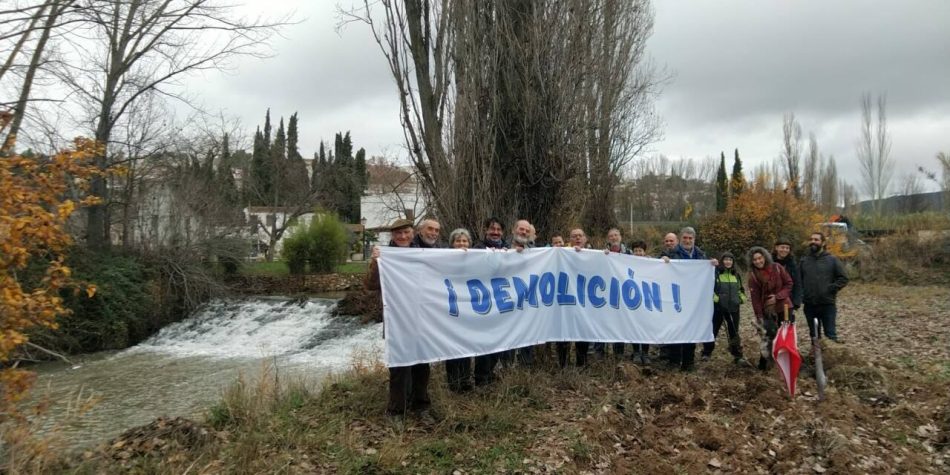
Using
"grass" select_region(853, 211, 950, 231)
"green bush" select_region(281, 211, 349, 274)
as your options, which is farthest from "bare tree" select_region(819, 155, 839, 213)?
"green bush" select_region(281, 211, 349, 274)

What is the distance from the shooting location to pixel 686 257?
7.86 metres

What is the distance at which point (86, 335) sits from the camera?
15.2 metres

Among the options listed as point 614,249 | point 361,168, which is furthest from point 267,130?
point 614,249

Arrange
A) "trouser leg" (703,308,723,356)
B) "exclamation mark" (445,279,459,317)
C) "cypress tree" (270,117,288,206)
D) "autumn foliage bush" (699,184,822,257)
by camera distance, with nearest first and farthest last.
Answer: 1. "exclamation mark" (445,279,459,317)
2. "trouser leg" (703,308,723,356)
3. "autumn foliage bush" (699,184,822,257)
4. "cypress tree" (270,117,288,206)

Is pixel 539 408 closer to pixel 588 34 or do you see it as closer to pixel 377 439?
pixel 377 439

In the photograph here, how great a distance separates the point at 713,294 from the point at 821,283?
1.94 m

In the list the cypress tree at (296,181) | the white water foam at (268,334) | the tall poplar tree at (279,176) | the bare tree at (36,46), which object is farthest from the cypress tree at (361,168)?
the bare tree at (36,46)

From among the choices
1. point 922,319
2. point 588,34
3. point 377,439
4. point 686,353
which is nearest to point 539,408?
point 377,439

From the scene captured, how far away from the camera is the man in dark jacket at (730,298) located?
24.6 feet

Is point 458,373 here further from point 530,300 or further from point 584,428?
point 584,428

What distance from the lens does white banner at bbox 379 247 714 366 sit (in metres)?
5.57

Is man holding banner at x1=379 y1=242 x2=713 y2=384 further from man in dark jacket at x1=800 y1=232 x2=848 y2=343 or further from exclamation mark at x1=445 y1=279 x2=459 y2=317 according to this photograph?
man in dark jacket at x1=800 y1=232 x2=848 y2=343

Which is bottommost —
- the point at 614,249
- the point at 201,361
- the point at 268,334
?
the point at 201,361

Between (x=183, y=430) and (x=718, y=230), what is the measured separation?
19.2 metres
